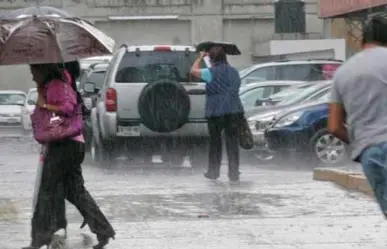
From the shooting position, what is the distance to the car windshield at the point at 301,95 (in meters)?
19.8

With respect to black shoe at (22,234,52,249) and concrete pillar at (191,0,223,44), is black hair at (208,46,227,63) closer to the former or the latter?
black shoe at (22,234,52,249)

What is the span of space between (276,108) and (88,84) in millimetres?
3566

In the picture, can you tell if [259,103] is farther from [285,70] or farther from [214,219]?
[214,219]

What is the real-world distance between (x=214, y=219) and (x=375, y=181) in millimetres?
3849

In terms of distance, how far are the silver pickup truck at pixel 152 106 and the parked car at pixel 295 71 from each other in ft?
28.0

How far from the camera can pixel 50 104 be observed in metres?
8.53

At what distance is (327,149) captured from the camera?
17.8 m

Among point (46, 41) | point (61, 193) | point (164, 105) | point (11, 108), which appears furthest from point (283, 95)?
point (11, 108)

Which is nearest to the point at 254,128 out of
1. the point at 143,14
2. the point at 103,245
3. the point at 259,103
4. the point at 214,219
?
the point at 259,103

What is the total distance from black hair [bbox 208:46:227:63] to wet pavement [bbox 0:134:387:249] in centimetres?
158

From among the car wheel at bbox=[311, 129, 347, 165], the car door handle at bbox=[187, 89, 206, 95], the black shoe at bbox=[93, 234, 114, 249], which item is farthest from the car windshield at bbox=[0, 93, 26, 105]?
the black shoe at bbox=[93, 234, 114, 249]

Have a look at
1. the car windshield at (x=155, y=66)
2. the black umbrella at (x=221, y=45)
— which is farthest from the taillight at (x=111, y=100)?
the black umbrella at (x=221, y=45)

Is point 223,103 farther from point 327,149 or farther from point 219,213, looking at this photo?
point 327,149

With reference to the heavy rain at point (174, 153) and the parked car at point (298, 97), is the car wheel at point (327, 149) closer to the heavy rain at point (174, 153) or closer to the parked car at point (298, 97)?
the heavy rain at point (174, 153)
